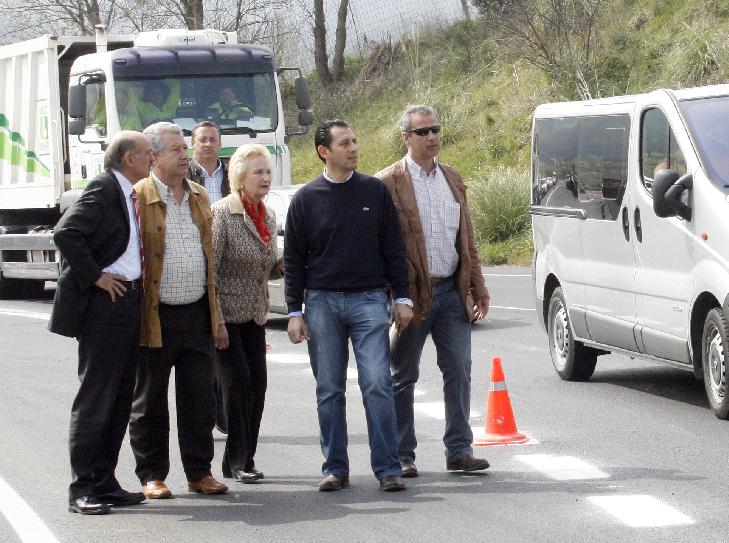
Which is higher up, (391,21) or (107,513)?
(391,21)

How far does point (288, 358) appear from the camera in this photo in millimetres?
14914

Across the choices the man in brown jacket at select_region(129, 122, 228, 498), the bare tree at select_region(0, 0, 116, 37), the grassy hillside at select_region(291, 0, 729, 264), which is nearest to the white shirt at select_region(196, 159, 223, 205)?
the man in brown jacket at select_region(129, 122, 228, 498)

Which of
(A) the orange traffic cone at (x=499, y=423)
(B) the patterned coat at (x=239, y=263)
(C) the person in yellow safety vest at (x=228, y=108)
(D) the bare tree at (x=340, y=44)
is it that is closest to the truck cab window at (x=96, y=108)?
(C) the person in yellow safety vest at (x=228, y=108)

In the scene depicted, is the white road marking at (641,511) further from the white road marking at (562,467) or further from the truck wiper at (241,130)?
the truck wiper at (241,130)

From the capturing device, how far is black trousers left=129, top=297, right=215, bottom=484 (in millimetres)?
8531

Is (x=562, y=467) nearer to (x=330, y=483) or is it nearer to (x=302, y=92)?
(x=330, y=483)

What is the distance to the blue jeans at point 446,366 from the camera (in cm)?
881

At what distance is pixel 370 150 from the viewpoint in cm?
3953

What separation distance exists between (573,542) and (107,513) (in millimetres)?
2404

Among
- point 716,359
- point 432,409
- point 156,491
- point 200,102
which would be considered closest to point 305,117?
point 200,102

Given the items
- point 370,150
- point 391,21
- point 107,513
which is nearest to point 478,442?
point 107,513

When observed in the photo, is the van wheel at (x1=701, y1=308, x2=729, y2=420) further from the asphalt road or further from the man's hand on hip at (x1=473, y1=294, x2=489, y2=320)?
the man's hand on hip at (x1=473, y1=294, x2=489, y2=320)

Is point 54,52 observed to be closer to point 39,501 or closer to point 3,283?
point 3,283

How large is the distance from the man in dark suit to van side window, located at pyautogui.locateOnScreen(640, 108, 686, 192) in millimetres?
3901
